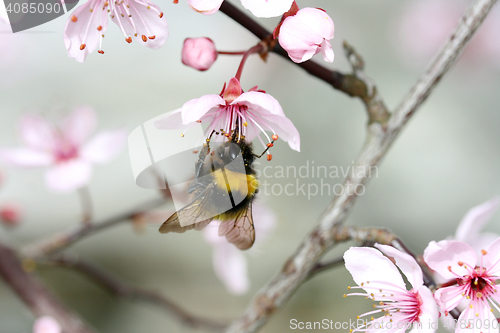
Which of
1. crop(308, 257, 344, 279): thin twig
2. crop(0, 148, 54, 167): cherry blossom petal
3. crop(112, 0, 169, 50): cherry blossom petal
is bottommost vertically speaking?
crop(0, 148, 54, 167): cherry blossom petal

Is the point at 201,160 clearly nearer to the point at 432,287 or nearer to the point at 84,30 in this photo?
the point at 84,30

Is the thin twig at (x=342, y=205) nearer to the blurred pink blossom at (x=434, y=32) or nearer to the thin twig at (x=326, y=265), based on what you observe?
the thin twig at (x=326, y=265)

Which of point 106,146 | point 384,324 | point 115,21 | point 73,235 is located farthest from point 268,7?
point 106,146

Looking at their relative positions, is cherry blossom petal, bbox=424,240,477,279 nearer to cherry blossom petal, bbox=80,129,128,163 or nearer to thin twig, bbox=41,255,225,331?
thin twig, bbox=41,255,225,331

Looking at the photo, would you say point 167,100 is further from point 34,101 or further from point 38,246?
point 38,246

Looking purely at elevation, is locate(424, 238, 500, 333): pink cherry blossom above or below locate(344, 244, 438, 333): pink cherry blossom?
above

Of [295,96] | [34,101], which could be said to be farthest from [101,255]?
[295,96]

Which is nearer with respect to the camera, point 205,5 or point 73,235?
point 205,5

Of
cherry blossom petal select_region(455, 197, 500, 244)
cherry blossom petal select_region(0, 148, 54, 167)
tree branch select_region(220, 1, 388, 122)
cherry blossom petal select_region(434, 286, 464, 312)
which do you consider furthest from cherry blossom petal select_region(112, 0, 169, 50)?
cherry blossom petal select_region(0, 148, 54, 167)
